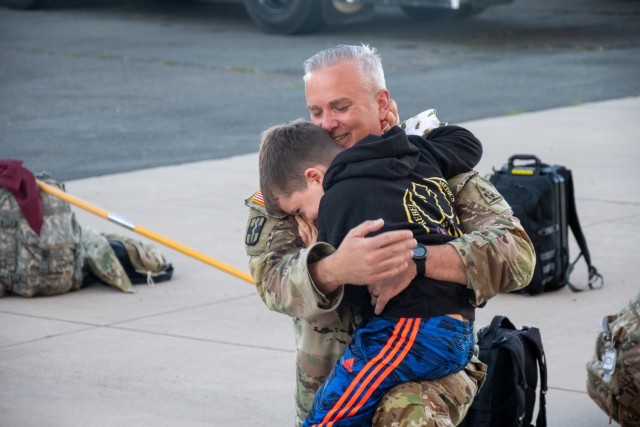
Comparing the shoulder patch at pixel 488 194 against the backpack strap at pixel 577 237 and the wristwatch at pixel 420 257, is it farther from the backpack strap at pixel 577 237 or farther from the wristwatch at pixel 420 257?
the backpack strap at pixel 577 237

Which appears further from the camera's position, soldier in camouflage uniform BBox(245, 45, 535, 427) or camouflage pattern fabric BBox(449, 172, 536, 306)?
camouflage pattern fabric BBox(449, 172, 536, 306)

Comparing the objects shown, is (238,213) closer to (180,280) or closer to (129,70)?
(180,280)

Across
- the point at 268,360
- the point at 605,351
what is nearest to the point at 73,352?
the point at 268,360

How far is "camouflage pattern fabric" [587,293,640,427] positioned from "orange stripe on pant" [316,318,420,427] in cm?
139

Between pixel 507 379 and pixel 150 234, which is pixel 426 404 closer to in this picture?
pixel 507 379

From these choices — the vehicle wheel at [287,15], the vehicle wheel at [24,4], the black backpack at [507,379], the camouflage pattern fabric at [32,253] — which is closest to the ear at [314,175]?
the black backpack at [507,379]

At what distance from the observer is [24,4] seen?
2209 centimetres

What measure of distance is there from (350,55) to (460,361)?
0.77 metres

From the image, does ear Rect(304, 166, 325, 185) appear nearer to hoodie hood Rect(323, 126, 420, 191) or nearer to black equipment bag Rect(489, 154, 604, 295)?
hoodie hood Rect(323, 126, 420, 191)

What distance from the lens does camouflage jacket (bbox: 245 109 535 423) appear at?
276cm

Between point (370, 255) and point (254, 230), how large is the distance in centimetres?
48

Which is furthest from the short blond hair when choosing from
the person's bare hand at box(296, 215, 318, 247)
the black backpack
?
the black backpack

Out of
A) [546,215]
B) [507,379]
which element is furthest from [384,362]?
[546,215]

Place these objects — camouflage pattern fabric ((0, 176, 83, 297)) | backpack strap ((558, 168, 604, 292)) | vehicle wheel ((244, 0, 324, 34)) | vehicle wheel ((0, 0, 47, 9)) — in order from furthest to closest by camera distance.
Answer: vehicle wheel ((0, 0, 47, 9)) < vehicle wheel ((244, 0, 324, 34)) < backpack strap ((558, 168, 604, 292)) < camouflage pattern fabric ((0, 176, 83, 297))
